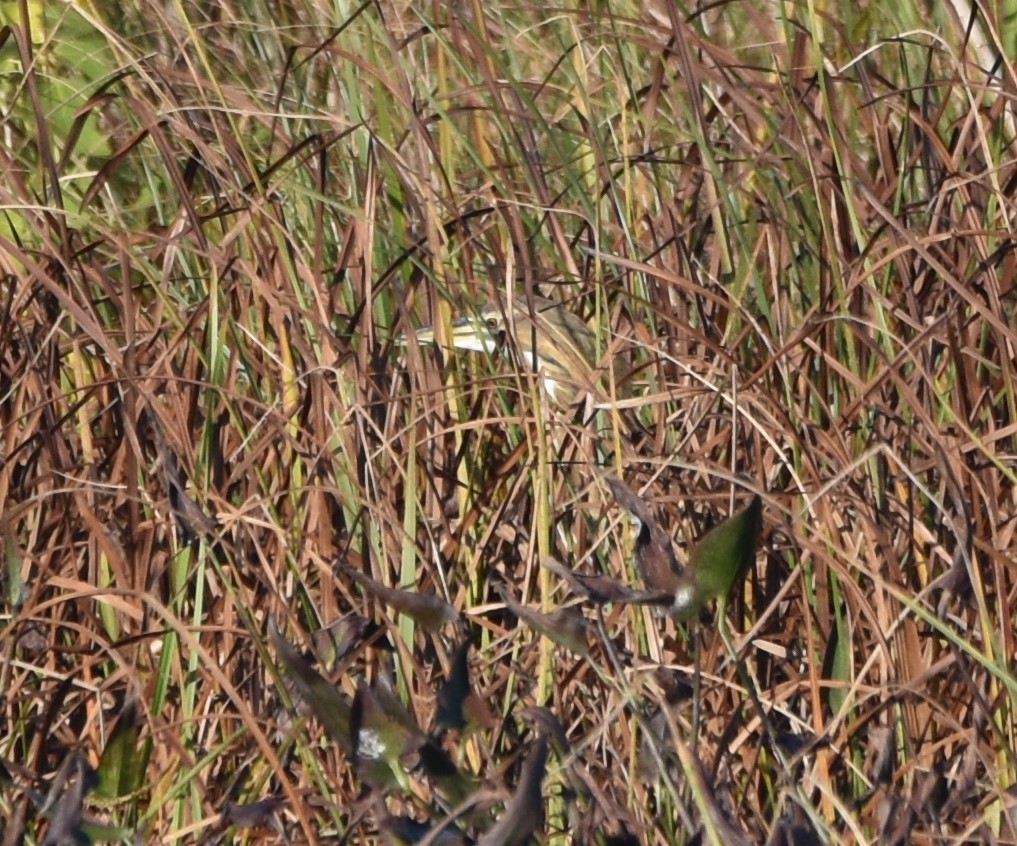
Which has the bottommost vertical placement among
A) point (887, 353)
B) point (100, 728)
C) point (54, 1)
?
point (100, 728)

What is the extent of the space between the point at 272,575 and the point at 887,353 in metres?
0.68

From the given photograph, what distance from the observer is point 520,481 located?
6.49 ft

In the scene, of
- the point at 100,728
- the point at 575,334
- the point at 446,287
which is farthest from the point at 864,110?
the point at 100,728

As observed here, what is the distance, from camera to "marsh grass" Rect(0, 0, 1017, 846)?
5.47 feet

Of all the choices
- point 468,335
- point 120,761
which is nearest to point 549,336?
point 468,335

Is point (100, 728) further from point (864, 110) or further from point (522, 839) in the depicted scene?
point (864, 110)

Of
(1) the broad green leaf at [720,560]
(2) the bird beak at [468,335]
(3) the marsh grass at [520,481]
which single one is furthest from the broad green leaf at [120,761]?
(2) the bird beak at [468,335]

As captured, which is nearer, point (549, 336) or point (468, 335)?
point (549, 336)

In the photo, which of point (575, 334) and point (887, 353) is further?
point (575, 334)

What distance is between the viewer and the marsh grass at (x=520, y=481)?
167cm

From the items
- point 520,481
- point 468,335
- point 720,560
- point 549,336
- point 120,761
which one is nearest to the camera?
point 720,560

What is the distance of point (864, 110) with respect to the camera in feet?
8.13

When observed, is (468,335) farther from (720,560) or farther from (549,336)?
(720,560)

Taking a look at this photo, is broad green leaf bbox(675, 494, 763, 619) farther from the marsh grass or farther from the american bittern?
the american bittern
